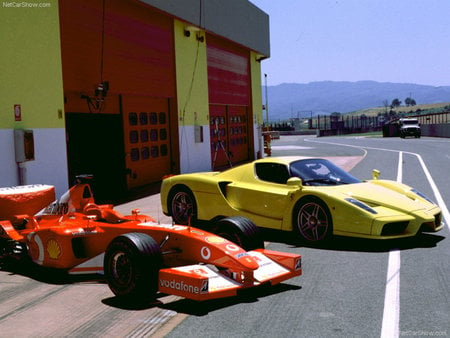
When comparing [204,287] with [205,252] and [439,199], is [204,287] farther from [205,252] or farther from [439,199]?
Answer: [439,199]

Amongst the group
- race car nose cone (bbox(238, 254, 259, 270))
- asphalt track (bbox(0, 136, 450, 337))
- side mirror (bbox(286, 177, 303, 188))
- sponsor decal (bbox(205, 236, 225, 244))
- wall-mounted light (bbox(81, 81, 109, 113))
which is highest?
wall-mounted light (bbox(81, 81, 109, 113))

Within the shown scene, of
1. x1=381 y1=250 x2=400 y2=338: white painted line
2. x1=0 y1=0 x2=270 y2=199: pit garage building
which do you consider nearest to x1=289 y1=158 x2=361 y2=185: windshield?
x1=381 y1=250 x2=400 y2=338: white painted line

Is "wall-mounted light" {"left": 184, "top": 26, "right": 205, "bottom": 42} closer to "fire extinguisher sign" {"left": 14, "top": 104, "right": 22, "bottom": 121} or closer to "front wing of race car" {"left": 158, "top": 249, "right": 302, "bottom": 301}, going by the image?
"fire extinguisher sign" {"left": 14, "top": 104, "right": 22, "bottom": 121}

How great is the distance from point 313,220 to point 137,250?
3280mm

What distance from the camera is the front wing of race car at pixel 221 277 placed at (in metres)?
4.86

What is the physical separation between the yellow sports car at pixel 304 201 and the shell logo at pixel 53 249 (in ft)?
8.61

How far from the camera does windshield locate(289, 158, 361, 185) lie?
8.26m

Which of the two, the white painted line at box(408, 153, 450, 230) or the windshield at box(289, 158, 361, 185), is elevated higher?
the windshield at box(289, 158, 361, 185)

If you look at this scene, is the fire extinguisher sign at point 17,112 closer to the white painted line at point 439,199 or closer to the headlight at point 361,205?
the headlight at point 361,205

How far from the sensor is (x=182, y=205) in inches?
366

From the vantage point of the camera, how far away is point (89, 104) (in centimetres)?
1430

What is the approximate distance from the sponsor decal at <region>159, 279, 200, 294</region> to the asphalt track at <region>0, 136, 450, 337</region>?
9.1 inches

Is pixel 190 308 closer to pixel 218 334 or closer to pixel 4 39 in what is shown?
pixel 218 334

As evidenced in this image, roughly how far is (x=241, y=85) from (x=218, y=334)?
24.2m
